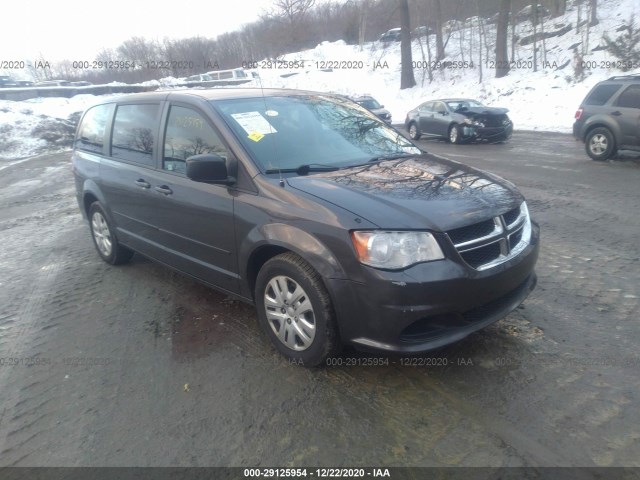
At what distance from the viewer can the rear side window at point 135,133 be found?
179 inches

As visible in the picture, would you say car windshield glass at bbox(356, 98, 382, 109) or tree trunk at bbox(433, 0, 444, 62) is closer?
car windshield glass at bbox(356, 98, 382, 109)

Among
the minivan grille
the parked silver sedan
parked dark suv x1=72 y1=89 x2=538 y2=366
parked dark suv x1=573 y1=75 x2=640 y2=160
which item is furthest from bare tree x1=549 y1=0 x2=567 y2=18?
the minivan grille

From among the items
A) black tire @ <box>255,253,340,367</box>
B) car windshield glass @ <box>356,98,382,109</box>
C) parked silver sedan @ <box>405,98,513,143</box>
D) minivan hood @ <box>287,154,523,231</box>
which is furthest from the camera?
car windshield glass @ <box>356,98,382,109</box>

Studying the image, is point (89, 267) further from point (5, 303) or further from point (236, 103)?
point (236, 103)

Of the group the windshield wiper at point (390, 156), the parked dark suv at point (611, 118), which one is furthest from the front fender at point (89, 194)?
the parked dark suv at point (611, 118)

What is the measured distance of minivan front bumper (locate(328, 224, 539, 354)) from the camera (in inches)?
112

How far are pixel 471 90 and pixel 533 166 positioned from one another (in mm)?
19530

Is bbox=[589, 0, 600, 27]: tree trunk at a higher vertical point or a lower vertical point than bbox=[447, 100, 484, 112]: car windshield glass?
higher

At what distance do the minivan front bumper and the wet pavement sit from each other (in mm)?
367

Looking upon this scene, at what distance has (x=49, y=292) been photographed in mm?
5039

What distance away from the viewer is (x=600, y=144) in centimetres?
1091

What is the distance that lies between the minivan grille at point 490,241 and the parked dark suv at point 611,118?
881cm

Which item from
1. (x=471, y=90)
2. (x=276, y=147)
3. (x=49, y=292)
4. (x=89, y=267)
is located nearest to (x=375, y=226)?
(x=276, y=147)

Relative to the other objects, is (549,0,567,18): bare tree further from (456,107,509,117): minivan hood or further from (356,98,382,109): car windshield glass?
(456,107,509,117): minivan hood
